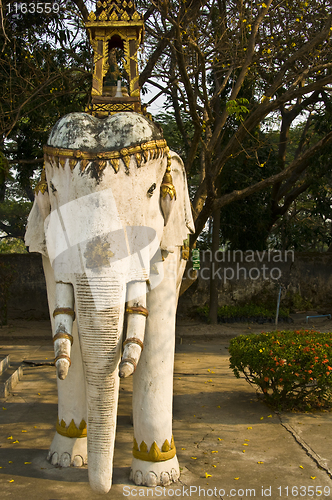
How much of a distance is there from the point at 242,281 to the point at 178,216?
821 centimetres

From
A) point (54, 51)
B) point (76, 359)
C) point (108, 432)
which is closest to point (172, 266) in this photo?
point (76, 359)

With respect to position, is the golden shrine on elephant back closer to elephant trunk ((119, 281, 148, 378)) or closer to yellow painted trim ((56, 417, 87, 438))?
elephant trunk ((119, 281, 148, 378))

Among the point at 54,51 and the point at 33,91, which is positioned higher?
the point at 54,51

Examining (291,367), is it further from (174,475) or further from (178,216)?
(178,216)

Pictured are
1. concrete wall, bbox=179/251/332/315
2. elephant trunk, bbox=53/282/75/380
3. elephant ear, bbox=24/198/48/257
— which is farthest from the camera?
concrete wall, bbox=179/251/332/315

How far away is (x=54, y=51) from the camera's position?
339 inches

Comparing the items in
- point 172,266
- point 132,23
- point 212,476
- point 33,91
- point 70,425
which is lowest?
point 212,476

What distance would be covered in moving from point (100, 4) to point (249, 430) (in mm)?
3710

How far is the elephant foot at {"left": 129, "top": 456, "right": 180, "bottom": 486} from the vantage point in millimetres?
3314

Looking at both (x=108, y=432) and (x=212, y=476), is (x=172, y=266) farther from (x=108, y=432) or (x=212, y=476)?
(x=212, y=476)

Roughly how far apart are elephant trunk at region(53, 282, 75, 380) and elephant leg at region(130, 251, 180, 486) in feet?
2.29

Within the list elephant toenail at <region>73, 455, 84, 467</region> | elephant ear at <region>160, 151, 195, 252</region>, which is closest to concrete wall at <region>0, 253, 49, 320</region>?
elephant toenail at <region>73, 455, 84, 467</region>

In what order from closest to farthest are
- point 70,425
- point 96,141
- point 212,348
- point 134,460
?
point 96,141, point 134,460, point 70,425, point 212,348

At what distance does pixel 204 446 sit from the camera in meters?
4.14
